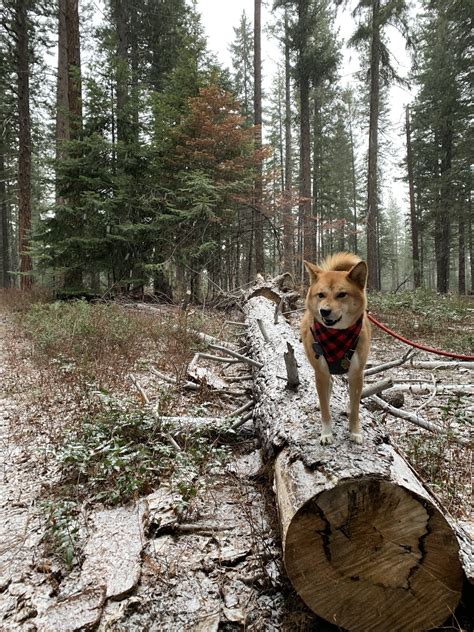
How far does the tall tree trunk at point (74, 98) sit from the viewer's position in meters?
12.1

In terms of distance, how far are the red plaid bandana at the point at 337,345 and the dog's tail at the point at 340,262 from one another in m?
0.54

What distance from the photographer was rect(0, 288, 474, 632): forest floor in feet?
7.04

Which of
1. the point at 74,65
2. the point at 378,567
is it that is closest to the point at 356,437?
the point at 378,567

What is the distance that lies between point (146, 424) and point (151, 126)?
1243cm

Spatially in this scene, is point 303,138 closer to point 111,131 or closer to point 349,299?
point 111,131

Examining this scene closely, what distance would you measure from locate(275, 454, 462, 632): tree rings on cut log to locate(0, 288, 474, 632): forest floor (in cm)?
17

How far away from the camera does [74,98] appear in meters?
12.5

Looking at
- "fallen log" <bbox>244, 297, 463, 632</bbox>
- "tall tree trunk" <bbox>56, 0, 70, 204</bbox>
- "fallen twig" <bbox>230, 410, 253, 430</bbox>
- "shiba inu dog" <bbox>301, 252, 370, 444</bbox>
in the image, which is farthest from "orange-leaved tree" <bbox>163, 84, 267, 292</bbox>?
"fallen log" <bbox>244, 297, 463, 632</bbox>

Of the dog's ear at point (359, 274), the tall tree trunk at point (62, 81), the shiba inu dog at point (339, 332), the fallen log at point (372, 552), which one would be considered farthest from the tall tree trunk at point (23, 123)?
the fallen log at point (372, 552)

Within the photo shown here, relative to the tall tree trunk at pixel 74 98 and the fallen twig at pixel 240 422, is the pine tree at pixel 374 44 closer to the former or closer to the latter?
the tall tree trunk at pixel 74 98

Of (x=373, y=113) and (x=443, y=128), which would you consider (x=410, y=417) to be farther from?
(x=443, y=128)

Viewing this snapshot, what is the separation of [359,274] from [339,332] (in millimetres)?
403

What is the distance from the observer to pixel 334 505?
203cm

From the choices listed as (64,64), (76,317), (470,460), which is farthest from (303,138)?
(470,460)
